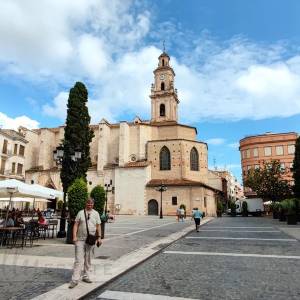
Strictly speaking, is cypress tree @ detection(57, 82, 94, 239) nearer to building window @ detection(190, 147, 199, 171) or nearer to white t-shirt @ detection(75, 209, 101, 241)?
white t-shirt @ detection(75, 209, 101, 241)

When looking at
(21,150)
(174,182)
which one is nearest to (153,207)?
(174,182)

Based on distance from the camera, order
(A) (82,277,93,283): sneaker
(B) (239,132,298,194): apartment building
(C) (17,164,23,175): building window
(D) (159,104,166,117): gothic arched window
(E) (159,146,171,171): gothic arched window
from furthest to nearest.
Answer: (B) (239,132,298,194): apartment building
(D) (159,104,166,117): gothic arched window
(C) (17,164,23,175): building window
(E) (159,146,171,171): gothic arched window
(A) (82,277,93,283): sneaker

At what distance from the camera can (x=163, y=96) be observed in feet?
182

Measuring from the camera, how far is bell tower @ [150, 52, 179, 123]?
55.5 m

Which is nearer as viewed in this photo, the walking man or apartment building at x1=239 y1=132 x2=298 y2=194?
the walking man

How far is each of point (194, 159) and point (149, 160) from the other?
733 centimetres

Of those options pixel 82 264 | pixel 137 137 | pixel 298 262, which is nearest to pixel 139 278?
pixel 82 264

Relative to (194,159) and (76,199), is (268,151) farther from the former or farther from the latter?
(76,199)

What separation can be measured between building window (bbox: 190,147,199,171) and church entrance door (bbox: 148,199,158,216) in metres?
8.59

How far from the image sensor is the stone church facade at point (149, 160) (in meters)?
47.2

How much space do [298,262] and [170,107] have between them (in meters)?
47.9

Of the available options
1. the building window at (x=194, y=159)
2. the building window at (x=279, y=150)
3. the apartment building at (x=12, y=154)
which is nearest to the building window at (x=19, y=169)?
the apartment building at (x=12, y=154)

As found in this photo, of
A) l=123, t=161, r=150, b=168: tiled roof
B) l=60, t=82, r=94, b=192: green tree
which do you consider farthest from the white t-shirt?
l=123, t=161, r=150, b=168: tiled roof

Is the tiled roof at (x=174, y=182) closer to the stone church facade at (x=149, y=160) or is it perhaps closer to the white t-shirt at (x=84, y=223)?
the stone church facade at (x=149, y=160)
